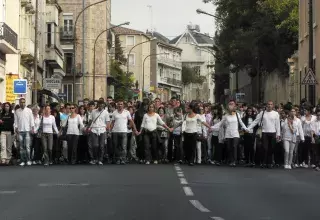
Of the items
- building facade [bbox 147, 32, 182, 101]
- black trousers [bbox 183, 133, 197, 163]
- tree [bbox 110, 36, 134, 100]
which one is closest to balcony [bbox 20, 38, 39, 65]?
black trousers [bbox 183, 133, 197, 163]

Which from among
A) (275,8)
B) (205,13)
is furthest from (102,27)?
(275,8)

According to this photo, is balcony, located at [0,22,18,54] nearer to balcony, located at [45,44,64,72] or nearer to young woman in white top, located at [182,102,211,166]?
balcony, located at [45,44,64,72]

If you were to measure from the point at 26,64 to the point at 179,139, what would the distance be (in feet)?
92.4

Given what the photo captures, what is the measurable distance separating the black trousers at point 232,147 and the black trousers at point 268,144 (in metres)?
0.82

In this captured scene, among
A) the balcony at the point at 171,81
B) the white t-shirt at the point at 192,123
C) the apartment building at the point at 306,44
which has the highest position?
the balcony at the point at 171,81

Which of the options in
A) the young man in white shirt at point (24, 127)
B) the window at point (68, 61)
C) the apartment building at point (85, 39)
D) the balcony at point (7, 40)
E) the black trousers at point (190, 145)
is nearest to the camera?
the young man in white shirt at point (24, 127)

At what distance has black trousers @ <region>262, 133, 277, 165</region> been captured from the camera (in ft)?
76.8

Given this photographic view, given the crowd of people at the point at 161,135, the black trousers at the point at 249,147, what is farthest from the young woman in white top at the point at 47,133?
the black trousers at the point at 249,147

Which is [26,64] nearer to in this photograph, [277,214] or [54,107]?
[54,107]

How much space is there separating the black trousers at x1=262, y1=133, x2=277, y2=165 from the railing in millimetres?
20561

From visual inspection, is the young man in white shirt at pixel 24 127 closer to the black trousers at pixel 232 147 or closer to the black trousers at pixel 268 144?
the black trousers at pixel 232 147

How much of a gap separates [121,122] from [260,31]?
26903 mm

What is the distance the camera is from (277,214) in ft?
39.2

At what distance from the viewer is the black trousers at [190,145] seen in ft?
79.1
